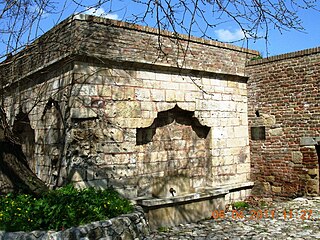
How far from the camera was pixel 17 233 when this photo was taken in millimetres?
4531

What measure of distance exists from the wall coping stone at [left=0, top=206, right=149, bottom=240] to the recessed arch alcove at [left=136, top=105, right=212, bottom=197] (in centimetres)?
153

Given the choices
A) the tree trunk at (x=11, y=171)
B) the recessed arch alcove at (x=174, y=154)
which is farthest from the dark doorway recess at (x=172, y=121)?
the tree trunk at (x=11, y=171)

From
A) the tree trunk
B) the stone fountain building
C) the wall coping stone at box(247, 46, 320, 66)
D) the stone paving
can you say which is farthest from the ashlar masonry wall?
the stone paving

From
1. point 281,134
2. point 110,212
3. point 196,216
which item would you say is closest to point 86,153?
point 110,212

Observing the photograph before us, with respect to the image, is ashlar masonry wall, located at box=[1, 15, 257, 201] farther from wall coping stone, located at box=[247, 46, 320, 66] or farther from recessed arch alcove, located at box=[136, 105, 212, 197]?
wall coping stone, located at box=[247, 46, 320, 66]

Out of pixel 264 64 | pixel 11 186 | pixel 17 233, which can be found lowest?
pixel 17 233

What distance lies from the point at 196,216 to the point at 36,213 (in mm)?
3673

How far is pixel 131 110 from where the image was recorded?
682 centimetres

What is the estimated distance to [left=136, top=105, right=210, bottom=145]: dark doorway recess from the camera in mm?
7246

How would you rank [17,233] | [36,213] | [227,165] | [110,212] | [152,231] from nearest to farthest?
[17,233]
[36,213]
[110,212]
[152,231]
[227,165]

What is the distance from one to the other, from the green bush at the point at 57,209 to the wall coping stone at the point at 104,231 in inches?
5.3

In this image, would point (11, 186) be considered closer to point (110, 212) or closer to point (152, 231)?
point (110, 212)

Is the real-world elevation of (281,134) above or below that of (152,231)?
above

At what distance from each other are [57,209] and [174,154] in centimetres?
338
